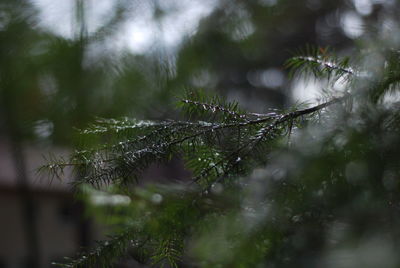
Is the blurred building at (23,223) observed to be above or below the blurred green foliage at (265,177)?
above

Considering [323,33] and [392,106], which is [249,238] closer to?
[392,106]

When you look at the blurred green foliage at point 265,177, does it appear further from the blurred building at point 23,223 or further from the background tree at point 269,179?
the blurred building at point 23,223

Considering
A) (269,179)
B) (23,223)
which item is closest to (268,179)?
(269,179)

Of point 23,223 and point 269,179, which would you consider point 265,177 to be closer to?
point 269,179

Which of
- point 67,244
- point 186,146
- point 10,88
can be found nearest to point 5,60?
point 10,88

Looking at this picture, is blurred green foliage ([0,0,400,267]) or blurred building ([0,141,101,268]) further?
blurred building ([0,141,101,268])

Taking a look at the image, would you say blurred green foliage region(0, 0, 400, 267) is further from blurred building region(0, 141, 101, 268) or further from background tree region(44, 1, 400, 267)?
blurred building region(0, 141, 101, 268)

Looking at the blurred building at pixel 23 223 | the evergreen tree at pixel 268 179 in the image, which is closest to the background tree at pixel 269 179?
the evergreen tree at pixel 268 179

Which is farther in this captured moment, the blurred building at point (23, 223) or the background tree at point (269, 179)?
the blurred building at point (23, 223)

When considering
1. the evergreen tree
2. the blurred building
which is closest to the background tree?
the evergreen tree
